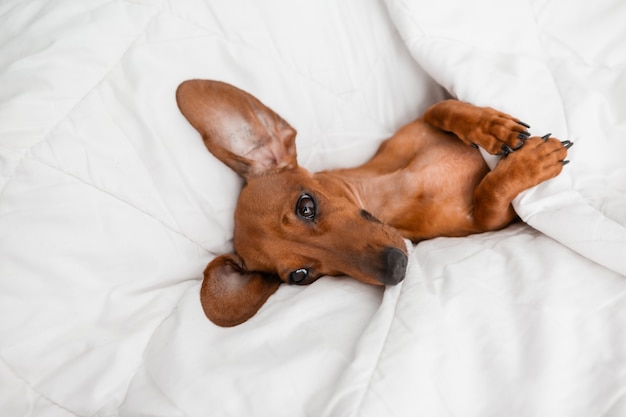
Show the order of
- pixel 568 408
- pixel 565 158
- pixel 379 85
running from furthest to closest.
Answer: pixel 379 85
pixel 565 158
pixel 568 408

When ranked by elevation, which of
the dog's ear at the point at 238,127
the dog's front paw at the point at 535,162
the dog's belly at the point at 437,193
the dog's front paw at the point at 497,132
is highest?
the dog's ear at the point at 238,127

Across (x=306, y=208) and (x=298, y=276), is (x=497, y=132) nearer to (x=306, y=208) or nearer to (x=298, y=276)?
(x=306, y=208)

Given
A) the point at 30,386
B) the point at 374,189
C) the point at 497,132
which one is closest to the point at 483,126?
the point at 497,132

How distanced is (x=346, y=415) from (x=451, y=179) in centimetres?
102

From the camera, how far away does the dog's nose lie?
1.49m

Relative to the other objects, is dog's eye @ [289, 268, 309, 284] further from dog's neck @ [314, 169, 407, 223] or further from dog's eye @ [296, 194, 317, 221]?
dog's neck @ [314, 169, 407, 223]

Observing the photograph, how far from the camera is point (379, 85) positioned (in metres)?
2.09

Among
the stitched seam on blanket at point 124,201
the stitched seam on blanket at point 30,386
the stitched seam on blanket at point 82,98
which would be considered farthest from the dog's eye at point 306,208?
the stitched seam on blanket at point 30,386

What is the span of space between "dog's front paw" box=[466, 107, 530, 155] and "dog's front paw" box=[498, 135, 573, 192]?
0.03 m

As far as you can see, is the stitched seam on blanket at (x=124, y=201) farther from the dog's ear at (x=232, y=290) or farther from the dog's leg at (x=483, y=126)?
the dog's leg at (x=483, y=126)

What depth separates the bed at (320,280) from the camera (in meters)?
1.26

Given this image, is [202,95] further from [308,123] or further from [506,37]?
[506,37]

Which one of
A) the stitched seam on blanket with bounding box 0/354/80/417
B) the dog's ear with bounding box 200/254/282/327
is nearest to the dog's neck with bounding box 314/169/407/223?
the dog's ear with bounding box 200/254/282/327

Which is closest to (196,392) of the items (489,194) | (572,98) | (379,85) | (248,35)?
(489,194)
